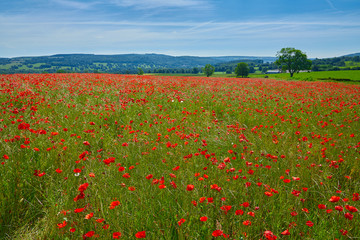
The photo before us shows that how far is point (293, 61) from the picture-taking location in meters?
72.4

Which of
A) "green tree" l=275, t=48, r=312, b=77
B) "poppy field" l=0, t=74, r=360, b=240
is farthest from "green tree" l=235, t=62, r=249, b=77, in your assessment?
"poppy field" l=0, t=74, r=360, b=240

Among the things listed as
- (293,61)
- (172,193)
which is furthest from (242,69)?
(172,193)

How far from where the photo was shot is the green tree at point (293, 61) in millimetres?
71750

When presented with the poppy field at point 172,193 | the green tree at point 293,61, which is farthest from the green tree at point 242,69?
the poppy field at point 172,193

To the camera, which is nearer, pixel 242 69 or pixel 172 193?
pixel 172 193

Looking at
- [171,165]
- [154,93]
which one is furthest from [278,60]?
[171,165]

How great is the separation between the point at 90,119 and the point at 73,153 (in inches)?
79.3

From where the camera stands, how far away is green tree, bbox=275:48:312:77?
71750 millimetres

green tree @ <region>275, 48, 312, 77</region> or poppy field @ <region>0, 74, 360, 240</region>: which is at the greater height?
green tree @ <region>275, 48, 312, 77</region>

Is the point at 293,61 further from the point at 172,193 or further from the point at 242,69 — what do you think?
the point at 172,193

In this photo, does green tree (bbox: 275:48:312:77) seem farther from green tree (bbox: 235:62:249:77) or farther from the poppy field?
the poppy field

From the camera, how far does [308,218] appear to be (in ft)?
6.69

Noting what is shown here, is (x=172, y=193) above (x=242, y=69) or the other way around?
the other way around

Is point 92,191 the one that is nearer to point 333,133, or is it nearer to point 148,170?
point 148,170
